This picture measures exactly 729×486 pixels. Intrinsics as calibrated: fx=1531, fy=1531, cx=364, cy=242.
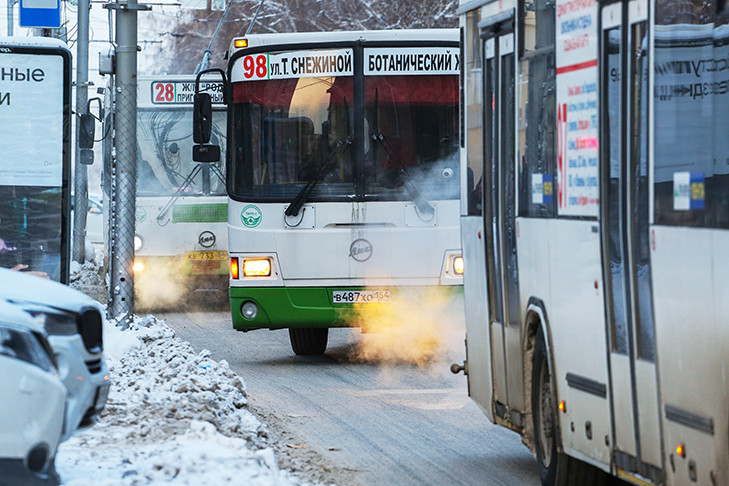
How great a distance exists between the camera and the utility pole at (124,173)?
50.0 feet

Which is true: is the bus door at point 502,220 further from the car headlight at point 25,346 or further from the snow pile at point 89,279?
the snow pile at point 89,279

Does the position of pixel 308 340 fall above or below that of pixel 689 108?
below

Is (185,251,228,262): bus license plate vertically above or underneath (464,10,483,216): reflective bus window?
underneath

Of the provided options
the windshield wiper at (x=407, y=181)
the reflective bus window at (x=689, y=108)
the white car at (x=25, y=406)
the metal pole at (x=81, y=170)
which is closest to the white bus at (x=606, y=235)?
the reflective bus window at (x=689, y=108)

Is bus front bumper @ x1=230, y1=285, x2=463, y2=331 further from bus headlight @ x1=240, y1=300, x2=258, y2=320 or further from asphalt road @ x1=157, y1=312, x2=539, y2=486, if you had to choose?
asphalt road @ x1=157, y1=312, x2=539, y2=486

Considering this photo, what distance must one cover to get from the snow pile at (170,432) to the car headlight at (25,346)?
906 mm

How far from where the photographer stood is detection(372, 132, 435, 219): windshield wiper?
1391 centimetres

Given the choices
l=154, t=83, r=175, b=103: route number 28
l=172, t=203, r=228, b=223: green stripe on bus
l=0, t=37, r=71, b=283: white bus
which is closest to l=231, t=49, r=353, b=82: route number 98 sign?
l=0, t=37, r=71, b=283: white bus

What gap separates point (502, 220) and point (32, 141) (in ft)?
26.0

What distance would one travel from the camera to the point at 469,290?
30.0 feet

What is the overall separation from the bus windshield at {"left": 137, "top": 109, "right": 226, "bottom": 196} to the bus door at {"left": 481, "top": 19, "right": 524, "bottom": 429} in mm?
12707

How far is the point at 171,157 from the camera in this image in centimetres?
2145

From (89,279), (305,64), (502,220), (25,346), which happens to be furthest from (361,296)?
(89,279)

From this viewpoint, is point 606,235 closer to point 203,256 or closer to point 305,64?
point 305,64
